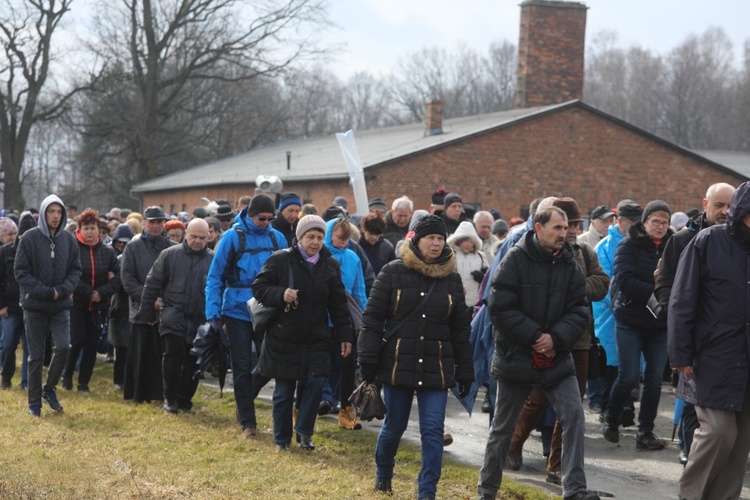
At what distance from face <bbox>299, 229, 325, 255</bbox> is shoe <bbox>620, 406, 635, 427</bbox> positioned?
3.41 metres

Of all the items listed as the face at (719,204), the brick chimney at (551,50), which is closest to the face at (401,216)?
the face at (719,204)

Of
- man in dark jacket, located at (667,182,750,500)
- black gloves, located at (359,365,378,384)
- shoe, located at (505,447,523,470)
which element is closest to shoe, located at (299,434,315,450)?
shoe, located at (505,447,523,470)

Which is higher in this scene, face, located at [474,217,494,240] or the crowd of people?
face, located at [474,217,494,240]

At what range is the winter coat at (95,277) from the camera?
1188 centimetres

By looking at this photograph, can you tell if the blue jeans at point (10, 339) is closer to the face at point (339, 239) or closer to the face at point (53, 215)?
the face at point (53, 215)

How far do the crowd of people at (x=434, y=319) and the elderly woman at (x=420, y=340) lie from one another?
14mm

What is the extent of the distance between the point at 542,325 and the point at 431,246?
0.94 meters

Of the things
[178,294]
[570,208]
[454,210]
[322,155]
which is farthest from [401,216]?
[322,155]

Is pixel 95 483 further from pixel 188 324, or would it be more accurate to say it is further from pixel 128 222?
pixel 128 222

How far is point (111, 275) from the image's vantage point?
1213 centimetres

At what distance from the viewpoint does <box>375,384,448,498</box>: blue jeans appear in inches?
270

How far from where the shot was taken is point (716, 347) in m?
6.25

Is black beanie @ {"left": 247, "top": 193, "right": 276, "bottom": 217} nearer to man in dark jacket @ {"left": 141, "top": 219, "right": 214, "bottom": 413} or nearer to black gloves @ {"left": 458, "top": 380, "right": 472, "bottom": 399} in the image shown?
man in dark jacket @ {"left": 141, "top": 219, "right": 214, "bottom": 413}

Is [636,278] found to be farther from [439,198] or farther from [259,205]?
[439,198]
